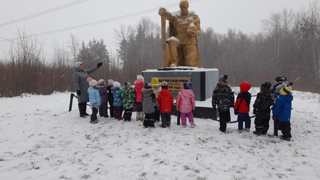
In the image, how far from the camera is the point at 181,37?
11.7 meters

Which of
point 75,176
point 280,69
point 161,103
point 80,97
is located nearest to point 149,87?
point 161,103

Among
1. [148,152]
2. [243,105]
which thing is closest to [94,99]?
[148,152]

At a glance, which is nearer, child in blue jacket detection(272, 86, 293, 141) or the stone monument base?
child in blue jacket detection(272, 86, 293, 141)

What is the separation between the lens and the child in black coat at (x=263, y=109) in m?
7.77

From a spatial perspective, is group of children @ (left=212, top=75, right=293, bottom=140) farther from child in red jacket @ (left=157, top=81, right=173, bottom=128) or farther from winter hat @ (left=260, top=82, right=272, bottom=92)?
child in red jacket @ (left=157, top=81, right=173, bottom=128)

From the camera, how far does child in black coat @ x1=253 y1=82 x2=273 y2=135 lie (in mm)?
7770

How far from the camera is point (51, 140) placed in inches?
283

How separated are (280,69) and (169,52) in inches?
1372

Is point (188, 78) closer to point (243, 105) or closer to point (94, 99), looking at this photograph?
point (243, 105)

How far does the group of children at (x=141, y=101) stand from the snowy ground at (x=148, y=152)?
0.37 m

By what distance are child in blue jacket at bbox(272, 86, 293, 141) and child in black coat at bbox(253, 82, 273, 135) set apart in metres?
0.27

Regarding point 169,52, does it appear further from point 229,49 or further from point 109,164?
point 229,49

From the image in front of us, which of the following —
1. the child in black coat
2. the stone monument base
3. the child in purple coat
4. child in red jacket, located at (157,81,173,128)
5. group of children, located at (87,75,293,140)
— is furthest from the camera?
the stone monument base

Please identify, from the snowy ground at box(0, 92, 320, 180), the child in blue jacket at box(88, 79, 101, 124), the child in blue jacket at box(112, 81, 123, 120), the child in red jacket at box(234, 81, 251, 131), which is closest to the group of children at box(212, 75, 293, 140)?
the child in red jacket at box(234, 81, 251, 131)
